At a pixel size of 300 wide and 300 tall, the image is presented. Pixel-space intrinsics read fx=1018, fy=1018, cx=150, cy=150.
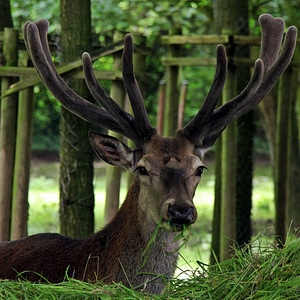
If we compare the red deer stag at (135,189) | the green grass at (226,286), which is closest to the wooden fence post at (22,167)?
the red deer stag at (135,189)

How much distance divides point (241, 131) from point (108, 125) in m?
4.32

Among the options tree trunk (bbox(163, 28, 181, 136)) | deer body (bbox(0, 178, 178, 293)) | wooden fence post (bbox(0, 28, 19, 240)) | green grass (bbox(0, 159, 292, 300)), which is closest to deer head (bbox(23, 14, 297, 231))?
deer body (bbox(0, 178, 178, 293))

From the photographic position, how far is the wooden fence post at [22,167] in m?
9.22

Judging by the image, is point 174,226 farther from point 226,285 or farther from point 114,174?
point 114,174

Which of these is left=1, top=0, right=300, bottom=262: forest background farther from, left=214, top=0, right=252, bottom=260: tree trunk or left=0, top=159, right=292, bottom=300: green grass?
left=0, top=159, right=292, bottom=300: green grass

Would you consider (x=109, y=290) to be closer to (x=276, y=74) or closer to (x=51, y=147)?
(x=276, y=74)

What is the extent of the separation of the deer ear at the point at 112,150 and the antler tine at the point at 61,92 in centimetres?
9

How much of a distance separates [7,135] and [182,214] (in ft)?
11.5

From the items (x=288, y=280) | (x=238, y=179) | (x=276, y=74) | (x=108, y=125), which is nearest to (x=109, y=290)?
(x=288, y=280)

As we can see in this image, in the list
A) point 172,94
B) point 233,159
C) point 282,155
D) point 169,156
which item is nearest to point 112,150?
point 169,156

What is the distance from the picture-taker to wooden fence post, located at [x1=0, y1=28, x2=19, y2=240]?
29.9 feet

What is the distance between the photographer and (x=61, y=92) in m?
6.94

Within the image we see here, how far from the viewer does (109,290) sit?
206 inches

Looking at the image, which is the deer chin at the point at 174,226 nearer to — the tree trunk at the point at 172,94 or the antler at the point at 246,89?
the antler at the point at 246,89
